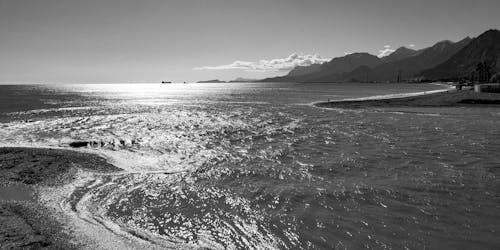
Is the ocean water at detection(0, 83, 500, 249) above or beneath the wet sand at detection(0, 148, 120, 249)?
beneath

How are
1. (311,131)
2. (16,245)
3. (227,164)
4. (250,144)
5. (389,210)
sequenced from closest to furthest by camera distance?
(16,245) → (389,210) → (227,164) → (250,144) → (311,131)

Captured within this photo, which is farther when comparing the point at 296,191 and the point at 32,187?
the point at 32,187

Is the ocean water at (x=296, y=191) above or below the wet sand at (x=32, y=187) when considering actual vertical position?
below

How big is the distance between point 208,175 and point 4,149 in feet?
68.0

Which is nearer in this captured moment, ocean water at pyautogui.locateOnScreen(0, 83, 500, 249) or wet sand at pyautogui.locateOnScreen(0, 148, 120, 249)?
wet sand at pyautogui.locateOnScreen(0, 148, 120, 249)

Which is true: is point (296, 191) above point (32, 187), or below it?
below

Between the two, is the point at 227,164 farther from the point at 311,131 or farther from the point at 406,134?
the point at 406,134

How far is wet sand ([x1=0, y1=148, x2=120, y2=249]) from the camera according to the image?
13656 mm

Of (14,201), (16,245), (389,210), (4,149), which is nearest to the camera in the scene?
(16,245)

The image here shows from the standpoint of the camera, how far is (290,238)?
14.4m

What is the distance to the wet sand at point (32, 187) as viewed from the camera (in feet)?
44.8

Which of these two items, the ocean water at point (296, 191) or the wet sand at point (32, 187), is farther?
the ocean water at point (296, 191)

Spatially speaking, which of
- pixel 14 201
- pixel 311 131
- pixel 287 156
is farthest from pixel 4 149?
pixel 311 131

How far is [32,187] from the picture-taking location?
2117 centimetres
